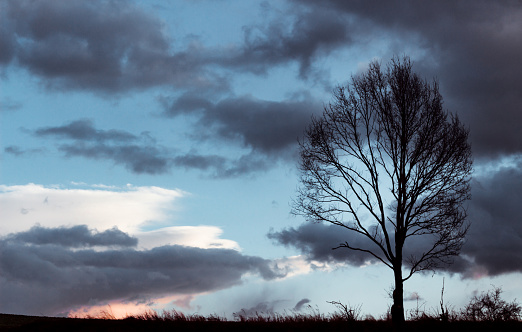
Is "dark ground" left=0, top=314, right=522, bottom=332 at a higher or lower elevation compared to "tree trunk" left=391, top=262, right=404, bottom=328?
lower

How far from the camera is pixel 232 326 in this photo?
22.3 meters

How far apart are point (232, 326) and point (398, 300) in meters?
6.94

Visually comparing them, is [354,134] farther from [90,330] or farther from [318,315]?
[90,330]

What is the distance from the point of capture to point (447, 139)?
2406cm

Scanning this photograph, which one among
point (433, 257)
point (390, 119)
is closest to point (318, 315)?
point (433, 257)

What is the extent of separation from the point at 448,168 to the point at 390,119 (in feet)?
11.0

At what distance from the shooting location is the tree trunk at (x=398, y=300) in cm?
2166

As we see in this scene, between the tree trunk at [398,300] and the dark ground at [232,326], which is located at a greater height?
the tree trunk at [398,300]

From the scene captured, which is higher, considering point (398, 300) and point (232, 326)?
point (398, 300)

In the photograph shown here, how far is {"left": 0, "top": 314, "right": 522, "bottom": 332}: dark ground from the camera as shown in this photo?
21656mm

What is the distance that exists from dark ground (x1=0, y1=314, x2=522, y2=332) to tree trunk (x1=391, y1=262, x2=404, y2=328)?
50 cm

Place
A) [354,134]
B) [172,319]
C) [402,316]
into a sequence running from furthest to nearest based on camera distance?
[354,134], [172,319], [402,316]

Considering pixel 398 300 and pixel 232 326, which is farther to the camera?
pixel 398 300

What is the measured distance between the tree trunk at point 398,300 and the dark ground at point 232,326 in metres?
0.50
